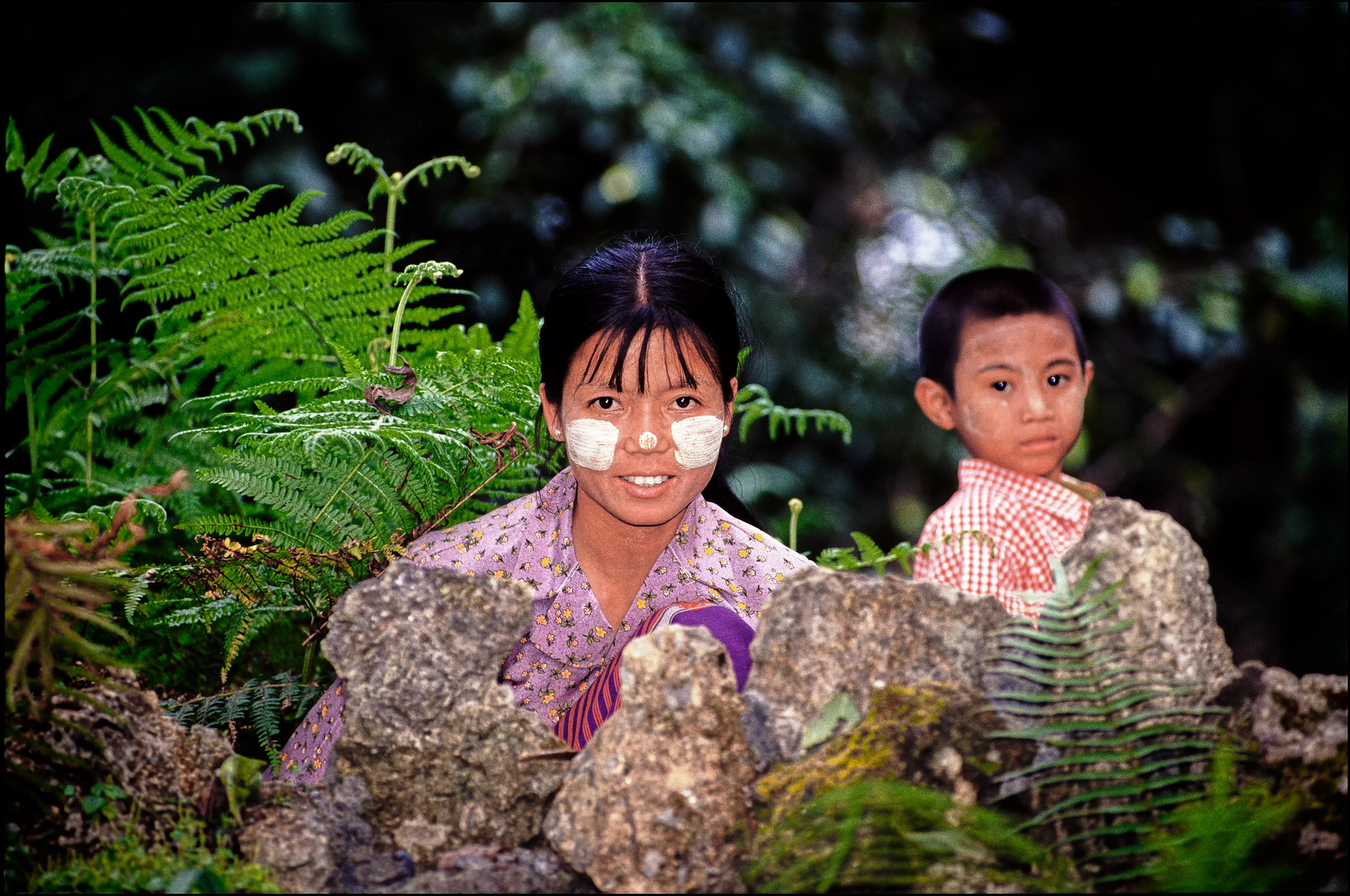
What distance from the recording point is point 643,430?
2051 millimetres

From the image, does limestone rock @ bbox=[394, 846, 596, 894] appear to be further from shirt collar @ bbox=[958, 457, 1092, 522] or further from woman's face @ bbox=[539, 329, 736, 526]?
shirt collar @ bbox=[958, 457, 1092, 522]

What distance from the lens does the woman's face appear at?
2.06 meters

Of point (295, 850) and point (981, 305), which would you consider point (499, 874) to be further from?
point (981, 305)

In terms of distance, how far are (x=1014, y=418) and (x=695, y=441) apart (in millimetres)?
620

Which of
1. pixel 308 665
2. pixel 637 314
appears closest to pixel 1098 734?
pixel 637 314

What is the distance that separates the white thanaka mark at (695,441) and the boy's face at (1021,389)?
51cm

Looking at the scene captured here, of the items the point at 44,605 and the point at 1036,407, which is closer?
the point at 44,605

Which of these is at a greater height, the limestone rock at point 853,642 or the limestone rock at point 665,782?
the limestone rock at point 853,642

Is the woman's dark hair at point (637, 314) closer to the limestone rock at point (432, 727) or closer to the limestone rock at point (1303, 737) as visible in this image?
the limestone rock at point (432, 727)

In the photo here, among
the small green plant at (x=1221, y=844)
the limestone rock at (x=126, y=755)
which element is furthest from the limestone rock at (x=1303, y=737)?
the limestone rock at (x=126, y=755)

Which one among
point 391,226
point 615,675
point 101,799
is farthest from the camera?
point 391,226

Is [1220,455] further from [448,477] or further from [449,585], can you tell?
[449,585]

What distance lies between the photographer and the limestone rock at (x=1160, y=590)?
4.88ft

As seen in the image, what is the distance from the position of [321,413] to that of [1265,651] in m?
4.27
